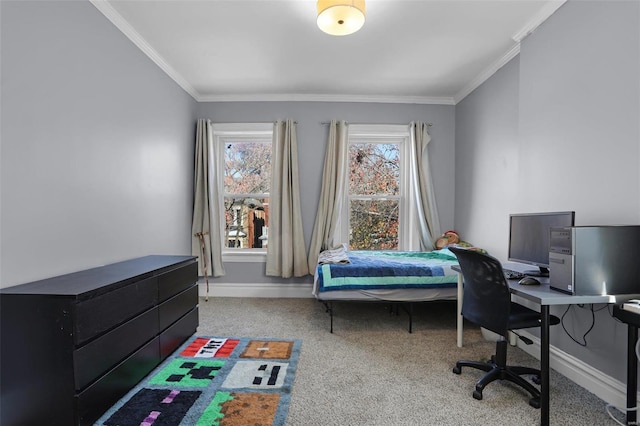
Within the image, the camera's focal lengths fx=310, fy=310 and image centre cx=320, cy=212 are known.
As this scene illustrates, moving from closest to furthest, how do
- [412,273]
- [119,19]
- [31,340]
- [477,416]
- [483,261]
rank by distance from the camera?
[31,340], [477,416], [483,261], [119,19], [412,273]

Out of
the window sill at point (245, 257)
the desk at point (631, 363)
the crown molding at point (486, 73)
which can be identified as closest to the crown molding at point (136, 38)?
the window sill at point (245, 257)

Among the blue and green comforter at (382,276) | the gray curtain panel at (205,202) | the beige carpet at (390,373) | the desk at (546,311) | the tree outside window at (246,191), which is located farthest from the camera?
the tree outside window at (246,191)

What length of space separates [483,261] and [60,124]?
2837mm

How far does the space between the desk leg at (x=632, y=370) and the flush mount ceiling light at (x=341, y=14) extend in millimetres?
2409

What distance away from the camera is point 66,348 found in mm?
1503

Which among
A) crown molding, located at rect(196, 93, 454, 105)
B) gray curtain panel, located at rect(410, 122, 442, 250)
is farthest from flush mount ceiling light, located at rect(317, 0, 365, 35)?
gray curtain panel, located at rect(410, 122, 442, 250)

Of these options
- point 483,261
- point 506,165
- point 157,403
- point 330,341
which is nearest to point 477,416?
point 483,261

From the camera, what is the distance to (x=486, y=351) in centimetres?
258

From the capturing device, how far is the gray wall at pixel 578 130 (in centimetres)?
182

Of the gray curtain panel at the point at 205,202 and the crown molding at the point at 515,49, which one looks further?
the gray curtain panel at the point at 205,202

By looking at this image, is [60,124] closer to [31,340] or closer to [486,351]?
[31,340]

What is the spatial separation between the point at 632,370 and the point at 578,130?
58.6 inches

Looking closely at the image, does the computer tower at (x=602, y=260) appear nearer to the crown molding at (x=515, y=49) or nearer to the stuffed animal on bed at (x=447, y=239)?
the crown molding at (x=515, y=49)

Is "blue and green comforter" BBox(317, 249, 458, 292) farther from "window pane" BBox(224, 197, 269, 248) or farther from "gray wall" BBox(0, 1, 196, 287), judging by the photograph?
"gray wall" BBox(0, 1, 196, 287)
